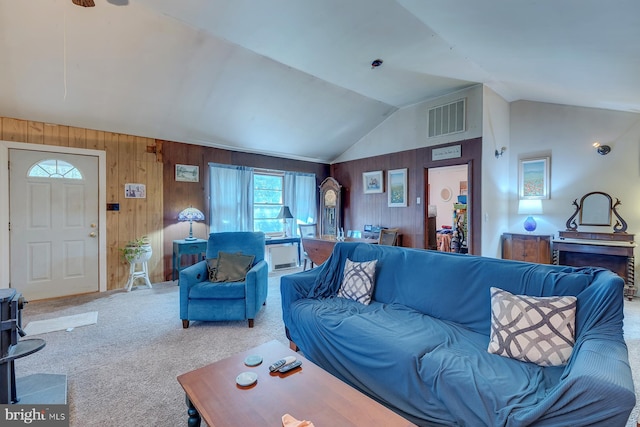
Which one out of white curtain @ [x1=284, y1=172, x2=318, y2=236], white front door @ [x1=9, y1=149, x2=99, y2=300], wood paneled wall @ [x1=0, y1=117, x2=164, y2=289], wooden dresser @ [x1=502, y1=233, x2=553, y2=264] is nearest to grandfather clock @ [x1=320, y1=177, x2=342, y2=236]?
white curtain @ [x1=284, y1=172, x2=318, y2=236]

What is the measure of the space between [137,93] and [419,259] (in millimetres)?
3853

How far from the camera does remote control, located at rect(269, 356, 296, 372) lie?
143 centimetres

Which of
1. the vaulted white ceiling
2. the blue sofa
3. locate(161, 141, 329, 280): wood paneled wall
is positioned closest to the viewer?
the blue sofa

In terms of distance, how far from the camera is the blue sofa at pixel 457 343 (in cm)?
109

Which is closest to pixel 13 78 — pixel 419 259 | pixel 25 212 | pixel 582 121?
pixel 25 212

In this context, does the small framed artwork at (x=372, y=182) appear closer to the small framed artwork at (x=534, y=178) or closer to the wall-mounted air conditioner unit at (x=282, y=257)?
the wall-mounted air conditioner unit at (x=282, y=257)

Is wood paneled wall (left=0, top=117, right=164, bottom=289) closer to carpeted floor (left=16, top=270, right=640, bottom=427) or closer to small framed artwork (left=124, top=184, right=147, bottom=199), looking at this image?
small framed artwork (left=124, top=184, right=147, bottom=199)

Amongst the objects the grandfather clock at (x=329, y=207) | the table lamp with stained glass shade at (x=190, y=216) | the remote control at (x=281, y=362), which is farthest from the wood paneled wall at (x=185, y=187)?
the remote control at (x=281, y=362)

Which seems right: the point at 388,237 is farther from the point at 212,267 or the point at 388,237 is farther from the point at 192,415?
the point at 192,415

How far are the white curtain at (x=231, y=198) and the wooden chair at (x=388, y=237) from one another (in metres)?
2.43

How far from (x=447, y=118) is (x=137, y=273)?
529 centimetres

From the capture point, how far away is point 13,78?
10.1 ft

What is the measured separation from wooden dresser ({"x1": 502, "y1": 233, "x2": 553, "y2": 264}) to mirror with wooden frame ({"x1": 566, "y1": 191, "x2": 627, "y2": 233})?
18.0 inches

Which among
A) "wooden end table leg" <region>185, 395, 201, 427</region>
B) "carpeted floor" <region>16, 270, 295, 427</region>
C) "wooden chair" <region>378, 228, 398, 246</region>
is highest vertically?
"wooden chair" <region>378, 228, 398, 246</region>
